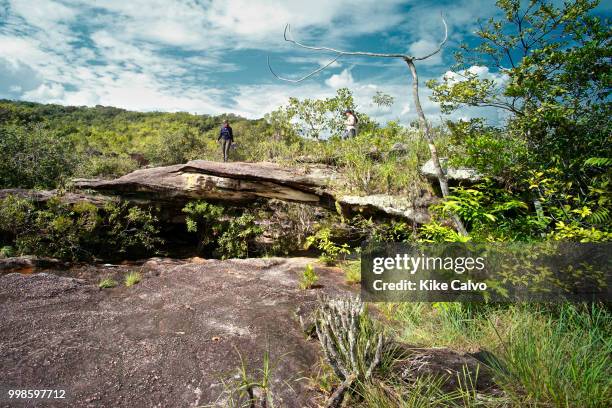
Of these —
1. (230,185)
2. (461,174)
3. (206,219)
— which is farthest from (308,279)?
(206,219)

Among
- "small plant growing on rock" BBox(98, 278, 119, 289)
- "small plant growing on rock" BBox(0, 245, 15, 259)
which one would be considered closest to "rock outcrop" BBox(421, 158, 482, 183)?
"small plant growing on rock" BBox(98, 278, 119, 289)

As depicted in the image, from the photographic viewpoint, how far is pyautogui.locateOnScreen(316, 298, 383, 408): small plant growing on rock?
2.57 meters

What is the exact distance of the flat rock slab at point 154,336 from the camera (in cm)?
321

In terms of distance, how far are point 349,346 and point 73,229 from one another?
8.09 meters

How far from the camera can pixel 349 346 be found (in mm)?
2719

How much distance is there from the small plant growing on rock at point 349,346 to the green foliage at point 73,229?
7.56 metres

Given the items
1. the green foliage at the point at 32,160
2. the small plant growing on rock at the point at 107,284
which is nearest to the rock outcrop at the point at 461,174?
the small plant growing on rock at the point at 107,284

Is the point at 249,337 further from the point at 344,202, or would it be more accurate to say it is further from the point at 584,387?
the point at 344,202

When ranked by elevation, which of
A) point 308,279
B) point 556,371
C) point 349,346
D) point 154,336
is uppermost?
point 556,371

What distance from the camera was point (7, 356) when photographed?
12.5 ft

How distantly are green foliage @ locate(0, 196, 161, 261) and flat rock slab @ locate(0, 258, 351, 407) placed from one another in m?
1.62

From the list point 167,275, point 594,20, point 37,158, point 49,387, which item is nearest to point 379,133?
point 594,20

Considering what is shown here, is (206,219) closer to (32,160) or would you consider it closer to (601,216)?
(32,160)

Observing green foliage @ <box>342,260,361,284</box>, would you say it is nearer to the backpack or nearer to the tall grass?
the tall grass
